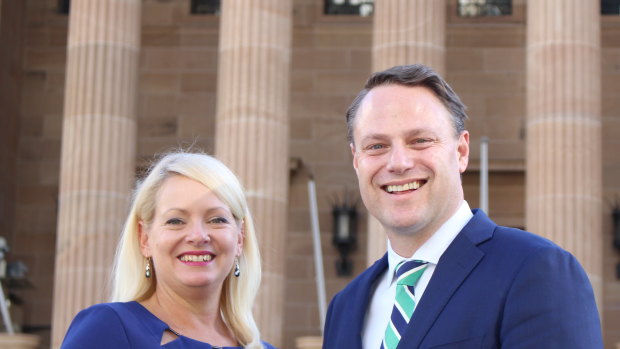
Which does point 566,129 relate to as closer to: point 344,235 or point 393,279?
point 344,235

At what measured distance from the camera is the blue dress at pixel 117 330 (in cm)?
534

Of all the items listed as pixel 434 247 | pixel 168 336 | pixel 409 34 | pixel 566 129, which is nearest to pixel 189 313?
pixel 168 336

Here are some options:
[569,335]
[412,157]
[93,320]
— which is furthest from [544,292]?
[93,320]

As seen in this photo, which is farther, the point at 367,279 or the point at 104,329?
the point at 104,329

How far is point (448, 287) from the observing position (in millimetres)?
4512

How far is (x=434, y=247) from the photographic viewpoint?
Result: 15.4ft

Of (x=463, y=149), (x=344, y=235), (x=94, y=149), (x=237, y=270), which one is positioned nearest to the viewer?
(x=463, y=149)

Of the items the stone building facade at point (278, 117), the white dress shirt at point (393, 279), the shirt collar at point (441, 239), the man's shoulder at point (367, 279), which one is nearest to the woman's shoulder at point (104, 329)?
the man's shoulder at point (367, 279)

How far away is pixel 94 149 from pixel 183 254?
1991 cm

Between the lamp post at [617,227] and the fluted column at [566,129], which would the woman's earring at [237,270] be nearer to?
the fluted column at [566,129]

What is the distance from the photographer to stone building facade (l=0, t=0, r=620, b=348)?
24.0m

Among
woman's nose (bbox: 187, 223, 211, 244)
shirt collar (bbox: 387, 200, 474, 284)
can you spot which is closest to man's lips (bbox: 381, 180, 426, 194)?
shirt collar (bbox: 387, 200, 474, 284)

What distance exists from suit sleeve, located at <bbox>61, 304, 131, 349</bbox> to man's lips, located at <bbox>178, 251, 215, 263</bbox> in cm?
44

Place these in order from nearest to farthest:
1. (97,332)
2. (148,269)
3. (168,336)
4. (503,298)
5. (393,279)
A: (503,298), (393,279), (97,332), (168,336), (148,269)
